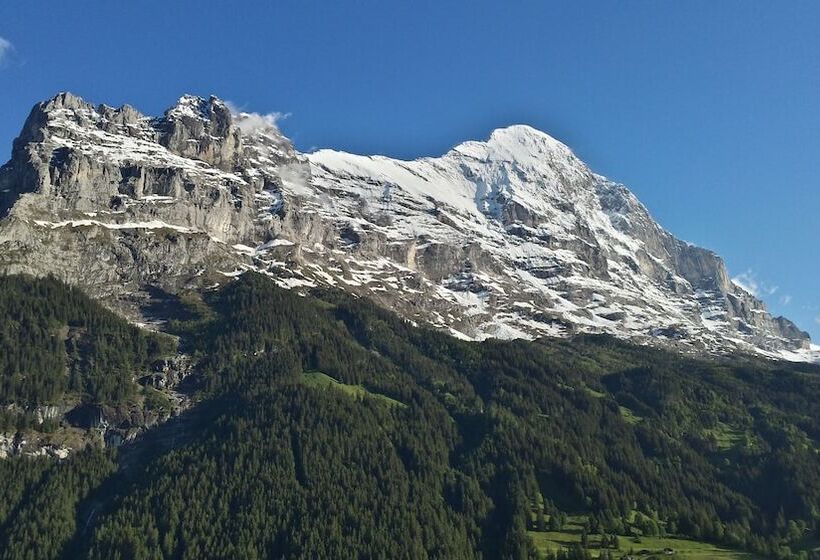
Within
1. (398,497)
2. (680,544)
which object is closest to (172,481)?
(398,497)

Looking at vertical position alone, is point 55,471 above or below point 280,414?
below

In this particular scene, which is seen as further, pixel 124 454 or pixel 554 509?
pixel 124 454

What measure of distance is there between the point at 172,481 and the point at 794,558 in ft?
424

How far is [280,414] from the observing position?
7721 inches

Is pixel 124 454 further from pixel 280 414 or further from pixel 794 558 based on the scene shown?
pixel 794 558

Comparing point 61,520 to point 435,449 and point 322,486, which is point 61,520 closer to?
point 322,486

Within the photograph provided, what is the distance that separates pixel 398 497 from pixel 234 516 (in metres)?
34.5

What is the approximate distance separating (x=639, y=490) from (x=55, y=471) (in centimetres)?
13402

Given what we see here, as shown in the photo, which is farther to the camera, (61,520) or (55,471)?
(55,471)

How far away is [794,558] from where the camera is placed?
162500mm

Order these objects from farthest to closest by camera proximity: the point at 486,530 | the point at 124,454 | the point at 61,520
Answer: the point at 124,454 → the point at 486,530 → the point at 61,520

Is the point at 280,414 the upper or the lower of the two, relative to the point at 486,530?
upper

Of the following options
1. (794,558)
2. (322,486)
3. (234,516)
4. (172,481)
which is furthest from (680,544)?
(172,481)

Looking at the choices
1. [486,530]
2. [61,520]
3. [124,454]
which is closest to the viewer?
[61,520]
